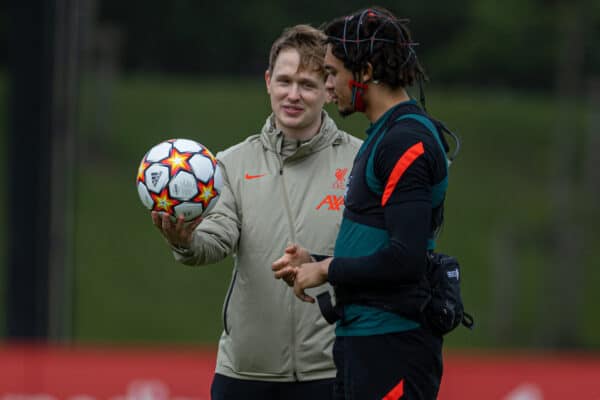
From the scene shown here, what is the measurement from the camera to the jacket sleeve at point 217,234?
3.50 metres

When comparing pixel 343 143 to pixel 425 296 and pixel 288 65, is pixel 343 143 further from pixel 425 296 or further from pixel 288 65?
pixel 425 296

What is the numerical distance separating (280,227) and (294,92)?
46cm

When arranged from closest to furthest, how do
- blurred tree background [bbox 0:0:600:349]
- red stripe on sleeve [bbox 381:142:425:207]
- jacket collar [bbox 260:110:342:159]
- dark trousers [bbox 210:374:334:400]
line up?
red stripe on sleeve [bbox 381:142:425:207] → dark trousers [bbox 210:374:334:400] → jacket collar [bbox 260:110:342:159] → blurred tree background [bbox 0:0:600:349]

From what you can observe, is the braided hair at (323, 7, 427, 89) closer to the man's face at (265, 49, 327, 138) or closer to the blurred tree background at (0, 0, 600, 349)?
the man's face at (265, 49, 327, 138)

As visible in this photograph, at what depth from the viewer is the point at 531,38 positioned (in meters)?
8.17

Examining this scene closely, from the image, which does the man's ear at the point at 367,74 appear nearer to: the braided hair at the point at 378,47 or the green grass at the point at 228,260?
the braided hair at the point at 378,47

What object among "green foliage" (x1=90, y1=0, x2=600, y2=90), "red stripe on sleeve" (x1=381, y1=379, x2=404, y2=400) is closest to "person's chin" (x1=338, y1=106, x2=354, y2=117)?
"red stripe on sleeve" (x1=381, y1=379, x2=404, y2=400)

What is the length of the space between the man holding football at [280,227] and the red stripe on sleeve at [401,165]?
30.9 inches

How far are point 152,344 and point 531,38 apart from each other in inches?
146

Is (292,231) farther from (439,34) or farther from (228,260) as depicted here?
(439,34)

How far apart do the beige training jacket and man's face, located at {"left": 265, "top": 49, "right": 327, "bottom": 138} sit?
0.08 m

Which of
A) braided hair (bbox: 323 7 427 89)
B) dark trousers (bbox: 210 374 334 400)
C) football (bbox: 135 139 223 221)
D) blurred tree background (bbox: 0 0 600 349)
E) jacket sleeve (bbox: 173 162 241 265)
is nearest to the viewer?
braided hair (bbox: 323 7 427 89)

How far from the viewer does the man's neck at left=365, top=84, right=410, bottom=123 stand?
3027mm

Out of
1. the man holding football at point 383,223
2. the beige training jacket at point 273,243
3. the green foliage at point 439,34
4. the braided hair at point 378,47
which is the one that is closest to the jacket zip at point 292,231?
the beige training jacket at point 273,243
